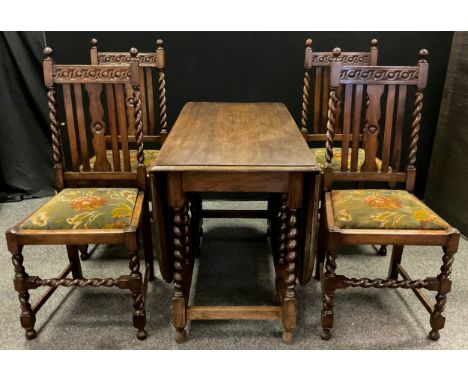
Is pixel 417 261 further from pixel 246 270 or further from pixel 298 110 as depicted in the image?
pixel 298 110

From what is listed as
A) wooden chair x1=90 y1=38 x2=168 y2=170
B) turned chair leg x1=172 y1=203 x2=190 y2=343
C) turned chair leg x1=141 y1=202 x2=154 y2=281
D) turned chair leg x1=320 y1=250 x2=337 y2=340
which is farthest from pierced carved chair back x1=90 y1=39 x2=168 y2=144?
turned chair leg x1=320 y1=250 x2=337 y2=340

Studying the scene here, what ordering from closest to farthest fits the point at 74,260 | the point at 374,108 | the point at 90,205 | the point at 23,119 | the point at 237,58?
the point at 90,205 → the point at 374,108 → the point at 74,260 → the point at 237,58 → the point at 23,119

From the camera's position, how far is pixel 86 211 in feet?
6.16

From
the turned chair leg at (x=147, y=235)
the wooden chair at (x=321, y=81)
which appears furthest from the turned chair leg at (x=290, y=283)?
the wooden chair at (x=321, y=81)

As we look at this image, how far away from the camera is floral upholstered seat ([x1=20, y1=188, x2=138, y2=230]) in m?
1.81

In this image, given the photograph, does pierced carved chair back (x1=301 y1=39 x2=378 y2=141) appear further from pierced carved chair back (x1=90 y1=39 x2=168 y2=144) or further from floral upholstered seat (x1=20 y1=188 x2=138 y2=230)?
floral upholstered seat (x1=20 y1=188 x2=138 y2=230)

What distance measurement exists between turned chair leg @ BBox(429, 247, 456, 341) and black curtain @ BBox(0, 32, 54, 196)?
2.87 m

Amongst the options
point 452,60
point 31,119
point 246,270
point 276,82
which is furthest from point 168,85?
point 452,60

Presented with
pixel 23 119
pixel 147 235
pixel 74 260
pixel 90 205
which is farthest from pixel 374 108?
pixel 23 119

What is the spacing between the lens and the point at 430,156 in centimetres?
337

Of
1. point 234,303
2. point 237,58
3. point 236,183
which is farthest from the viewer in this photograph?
point 237,58

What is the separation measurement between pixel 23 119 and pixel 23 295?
1888 mm

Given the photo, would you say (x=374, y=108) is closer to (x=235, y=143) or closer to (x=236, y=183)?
(x=235, y=143)

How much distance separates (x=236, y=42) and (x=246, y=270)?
164 cm
